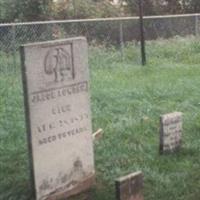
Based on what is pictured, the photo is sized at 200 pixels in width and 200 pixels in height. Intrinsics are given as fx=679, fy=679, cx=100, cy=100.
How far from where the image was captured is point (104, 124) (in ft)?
24.9

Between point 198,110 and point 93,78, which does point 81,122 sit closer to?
point 198,110

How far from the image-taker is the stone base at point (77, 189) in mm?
5129

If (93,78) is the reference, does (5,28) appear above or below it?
above

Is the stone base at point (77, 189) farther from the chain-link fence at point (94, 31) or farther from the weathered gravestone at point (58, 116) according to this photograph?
the chain-link fence at point (94, 31)

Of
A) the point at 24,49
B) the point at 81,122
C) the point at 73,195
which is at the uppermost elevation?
the point at 24,49

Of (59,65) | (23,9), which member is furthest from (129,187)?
(23,9)

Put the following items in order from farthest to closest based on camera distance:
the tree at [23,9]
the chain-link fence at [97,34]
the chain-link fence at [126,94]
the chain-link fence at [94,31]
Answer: the tree at [23,9]
the chain-link fence at [94,31]
the chain-link fence at [97,34]
the chain-link fence at [126,94]

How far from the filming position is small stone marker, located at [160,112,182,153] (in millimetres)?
6215

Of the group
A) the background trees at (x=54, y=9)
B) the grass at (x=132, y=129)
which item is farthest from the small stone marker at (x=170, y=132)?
the background trees at (x=54, y=9)

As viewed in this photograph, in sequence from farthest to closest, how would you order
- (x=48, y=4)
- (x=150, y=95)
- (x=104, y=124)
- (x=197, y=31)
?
(x=48, y=4) → (x=197, y=31) → (x=150, y=95) → (x=104, y=124)

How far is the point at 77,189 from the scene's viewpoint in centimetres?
531

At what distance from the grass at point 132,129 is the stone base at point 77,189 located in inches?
2.9

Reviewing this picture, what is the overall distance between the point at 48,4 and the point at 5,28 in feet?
15.8

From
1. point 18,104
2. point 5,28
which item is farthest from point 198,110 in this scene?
point 5,28
